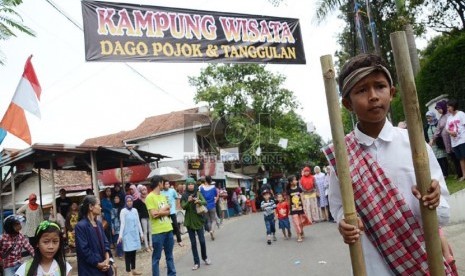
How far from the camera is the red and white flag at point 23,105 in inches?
355

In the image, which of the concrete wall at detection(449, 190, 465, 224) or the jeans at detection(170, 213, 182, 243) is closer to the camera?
the concrete wall at detection(449, 190, 465, 224)

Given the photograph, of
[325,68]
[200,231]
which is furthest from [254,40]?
[325,68]

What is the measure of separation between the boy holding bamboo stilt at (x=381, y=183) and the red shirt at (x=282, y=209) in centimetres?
842

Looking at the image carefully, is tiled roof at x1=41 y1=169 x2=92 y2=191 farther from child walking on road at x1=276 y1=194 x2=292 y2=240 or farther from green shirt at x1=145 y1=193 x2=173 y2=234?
green shirt at x1=145 y1=193 x2=173 y2=234

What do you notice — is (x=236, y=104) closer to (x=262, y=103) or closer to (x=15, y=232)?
(x=262, y=103)

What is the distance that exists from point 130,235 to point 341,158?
7122mm

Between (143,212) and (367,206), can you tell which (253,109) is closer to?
(143,212)

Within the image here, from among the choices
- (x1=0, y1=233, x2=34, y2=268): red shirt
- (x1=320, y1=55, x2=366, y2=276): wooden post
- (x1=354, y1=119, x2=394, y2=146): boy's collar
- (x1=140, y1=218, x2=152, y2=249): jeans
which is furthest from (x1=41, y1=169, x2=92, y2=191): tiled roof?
(x1=320, y1=55, x2=366, y2=276): wooden post

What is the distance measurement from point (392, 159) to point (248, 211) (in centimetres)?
2789

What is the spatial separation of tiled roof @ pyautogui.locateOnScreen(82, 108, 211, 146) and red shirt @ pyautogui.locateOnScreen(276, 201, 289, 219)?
700 inches

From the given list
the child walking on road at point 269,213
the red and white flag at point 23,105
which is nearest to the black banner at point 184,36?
the red and white flag at point 23,105

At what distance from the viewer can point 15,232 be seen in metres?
6.71

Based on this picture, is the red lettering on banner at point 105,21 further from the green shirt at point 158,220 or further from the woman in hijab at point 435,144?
the woman in hijab at point 435,144

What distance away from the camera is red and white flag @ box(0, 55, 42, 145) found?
9.01m
